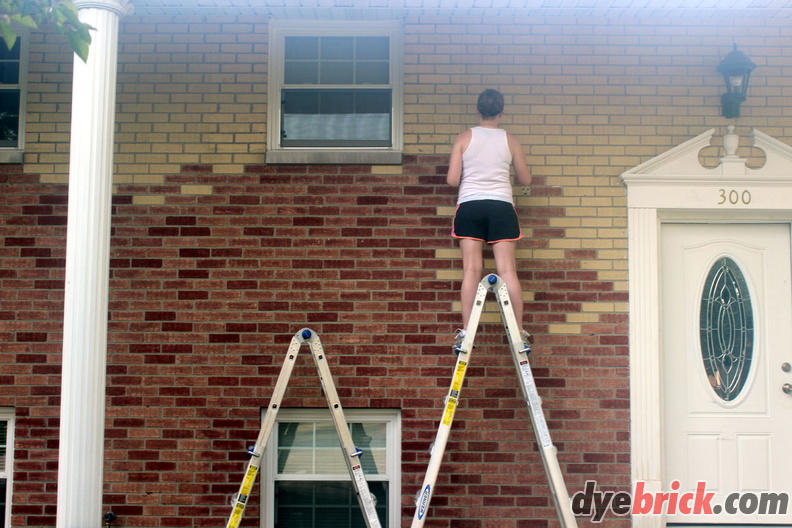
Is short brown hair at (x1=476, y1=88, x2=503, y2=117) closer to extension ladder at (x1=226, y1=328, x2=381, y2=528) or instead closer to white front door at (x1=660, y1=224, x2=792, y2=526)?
white front door at (x1=660, y1=224, x2=792, y2=526)

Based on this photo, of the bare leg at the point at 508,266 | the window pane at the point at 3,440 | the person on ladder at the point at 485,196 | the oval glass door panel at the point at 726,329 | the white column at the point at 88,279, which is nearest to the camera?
the white column at the point at 88,279

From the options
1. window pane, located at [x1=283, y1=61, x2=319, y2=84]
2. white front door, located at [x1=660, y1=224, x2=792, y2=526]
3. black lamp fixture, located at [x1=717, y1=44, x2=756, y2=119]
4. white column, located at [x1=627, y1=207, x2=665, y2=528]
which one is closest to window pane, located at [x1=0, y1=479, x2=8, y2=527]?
window pane, located at [x1=283, y1=61, x2=319, y2=84]

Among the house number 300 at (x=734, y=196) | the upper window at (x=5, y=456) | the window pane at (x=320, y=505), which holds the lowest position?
the window pane at (x=320, y=505)

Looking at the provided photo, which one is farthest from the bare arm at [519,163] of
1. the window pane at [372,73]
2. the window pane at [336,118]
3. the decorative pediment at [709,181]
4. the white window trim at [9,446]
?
the white window trim at [9,446]

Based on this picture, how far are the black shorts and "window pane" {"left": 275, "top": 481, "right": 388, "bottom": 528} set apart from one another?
5.83ft

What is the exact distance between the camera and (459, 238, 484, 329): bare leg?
181 inches

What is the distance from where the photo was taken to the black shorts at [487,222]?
4.68m

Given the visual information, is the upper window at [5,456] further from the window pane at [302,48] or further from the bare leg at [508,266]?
the bare leg at [508,266]

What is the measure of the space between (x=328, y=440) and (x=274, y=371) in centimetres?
61

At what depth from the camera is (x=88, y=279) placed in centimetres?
399

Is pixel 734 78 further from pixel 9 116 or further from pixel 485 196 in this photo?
pixel 9 116

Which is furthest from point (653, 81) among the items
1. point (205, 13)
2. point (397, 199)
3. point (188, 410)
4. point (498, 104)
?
point (188, 410)

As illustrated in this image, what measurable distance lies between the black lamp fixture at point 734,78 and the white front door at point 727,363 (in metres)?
0.79

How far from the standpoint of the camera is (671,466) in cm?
508
